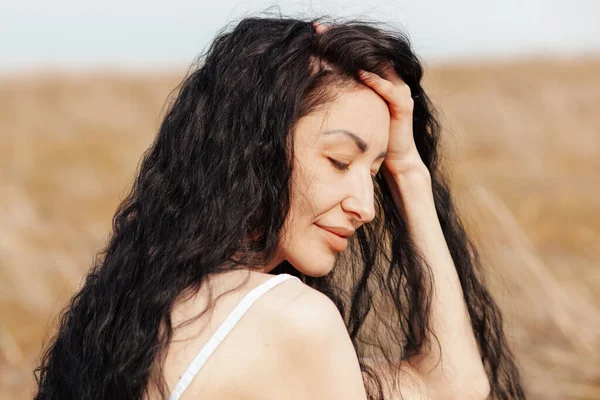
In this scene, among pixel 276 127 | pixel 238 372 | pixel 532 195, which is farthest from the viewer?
pixel 532 195

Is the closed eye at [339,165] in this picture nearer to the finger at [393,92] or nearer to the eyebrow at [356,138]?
the eyebrow at [356,138]

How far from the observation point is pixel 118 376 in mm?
1829

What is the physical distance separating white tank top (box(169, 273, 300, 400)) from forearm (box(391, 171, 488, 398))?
35.3 inches

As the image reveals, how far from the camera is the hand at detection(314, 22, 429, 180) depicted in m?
2.13

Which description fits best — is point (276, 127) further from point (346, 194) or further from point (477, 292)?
point (477, 292)

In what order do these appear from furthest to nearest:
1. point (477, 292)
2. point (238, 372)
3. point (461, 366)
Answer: point (477, 292) < point (461, 366) < point (238, 372)

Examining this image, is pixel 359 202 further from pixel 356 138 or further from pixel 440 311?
pixel 440 311

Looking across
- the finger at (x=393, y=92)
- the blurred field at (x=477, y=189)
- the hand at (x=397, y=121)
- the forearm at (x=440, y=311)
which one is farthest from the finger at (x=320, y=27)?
the blurred field at (x=477, y=189)

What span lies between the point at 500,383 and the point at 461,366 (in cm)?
49

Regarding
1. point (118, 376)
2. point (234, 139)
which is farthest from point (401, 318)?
point (118, 376)

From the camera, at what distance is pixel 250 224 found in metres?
2.03

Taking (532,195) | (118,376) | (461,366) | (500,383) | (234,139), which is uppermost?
(234,139)

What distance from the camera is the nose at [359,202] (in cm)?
204

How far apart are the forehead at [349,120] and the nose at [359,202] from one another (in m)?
0.10
